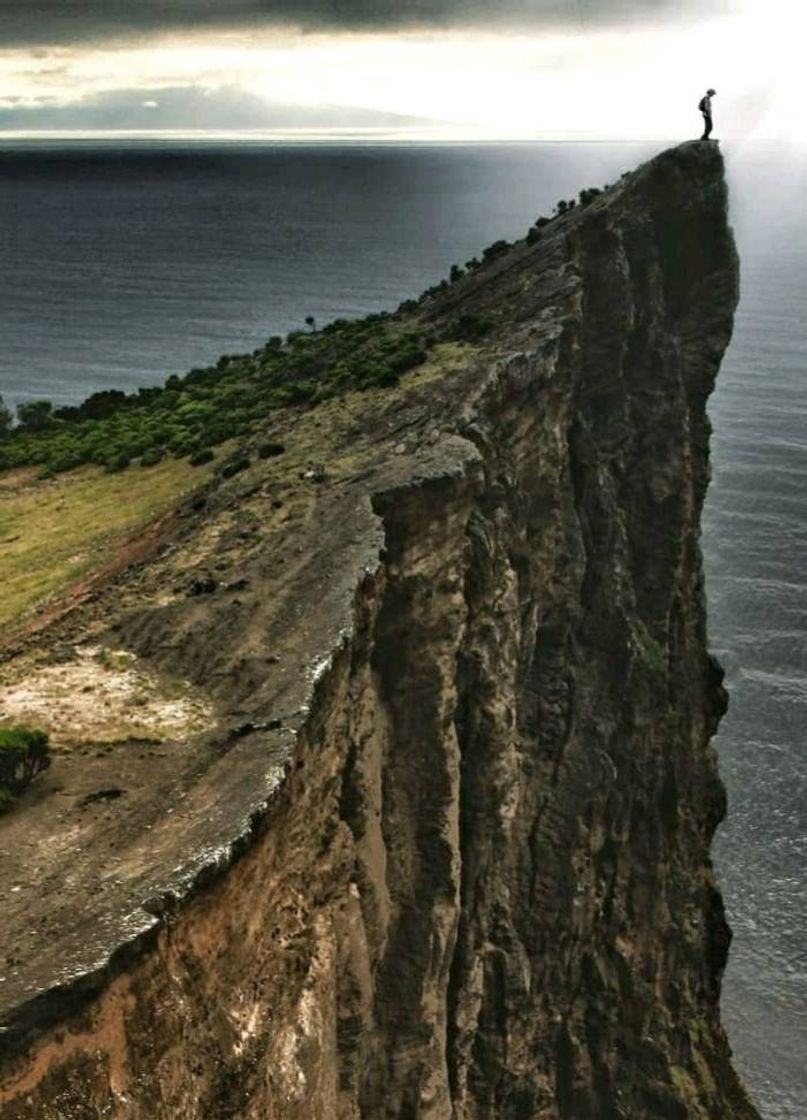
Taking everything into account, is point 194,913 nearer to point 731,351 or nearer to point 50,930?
point 50,930

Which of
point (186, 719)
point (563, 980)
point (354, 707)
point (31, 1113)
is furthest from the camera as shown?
point (563, 980)

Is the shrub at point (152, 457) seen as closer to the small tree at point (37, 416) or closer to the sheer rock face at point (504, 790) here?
the sheer rock face at point (504, 790)

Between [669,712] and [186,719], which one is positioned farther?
[669,712]

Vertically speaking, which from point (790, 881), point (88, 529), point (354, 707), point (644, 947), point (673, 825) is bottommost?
point (790, 881)

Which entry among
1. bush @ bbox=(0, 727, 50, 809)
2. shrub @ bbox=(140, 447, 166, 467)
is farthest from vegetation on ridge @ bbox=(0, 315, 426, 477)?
bush @ bbox=(0, 727, 50, 809)

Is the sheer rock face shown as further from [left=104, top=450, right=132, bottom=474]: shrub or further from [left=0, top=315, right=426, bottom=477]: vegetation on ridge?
[left=104, top=450, right=132, bottom=474]: shrub

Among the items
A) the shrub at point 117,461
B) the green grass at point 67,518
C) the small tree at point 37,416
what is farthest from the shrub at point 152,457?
the small tree at point 37,416

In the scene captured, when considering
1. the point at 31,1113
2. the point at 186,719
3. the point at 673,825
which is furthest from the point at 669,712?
the point at 31,1113
